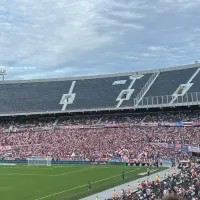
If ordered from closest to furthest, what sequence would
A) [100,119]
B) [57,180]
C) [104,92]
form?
[57,180] → [100,119] → [104,92]

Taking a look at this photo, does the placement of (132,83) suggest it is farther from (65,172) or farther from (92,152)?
(65,172)

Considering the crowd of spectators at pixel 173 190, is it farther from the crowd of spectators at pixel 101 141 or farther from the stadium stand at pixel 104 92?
the stadium stand at pixel 104 92

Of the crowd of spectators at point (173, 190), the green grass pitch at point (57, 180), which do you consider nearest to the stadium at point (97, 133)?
the green grass pitch at point (57, 180)

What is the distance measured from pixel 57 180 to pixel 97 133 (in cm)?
2204

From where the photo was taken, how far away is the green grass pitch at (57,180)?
31.0 meters

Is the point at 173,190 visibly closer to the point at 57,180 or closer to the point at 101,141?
the point at 57,180

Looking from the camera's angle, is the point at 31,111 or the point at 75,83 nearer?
the point at 31,111

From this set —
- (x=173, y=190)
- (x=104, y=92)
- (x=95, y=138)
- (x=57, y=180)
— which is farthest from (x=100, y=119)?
(x=173, y=190)

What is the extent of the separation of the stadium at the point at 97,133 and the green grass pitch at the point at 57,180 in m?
0.09

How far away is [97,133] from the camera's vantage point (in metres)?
60.1

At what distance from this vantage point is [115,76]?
76.4m

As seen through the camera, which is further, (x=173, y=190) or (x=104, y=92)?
(x=104, y=92)

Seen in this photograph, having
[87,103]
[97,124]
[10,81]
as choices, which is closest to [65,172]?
[97,124]

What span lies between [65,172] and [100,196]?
16191 millimetres
